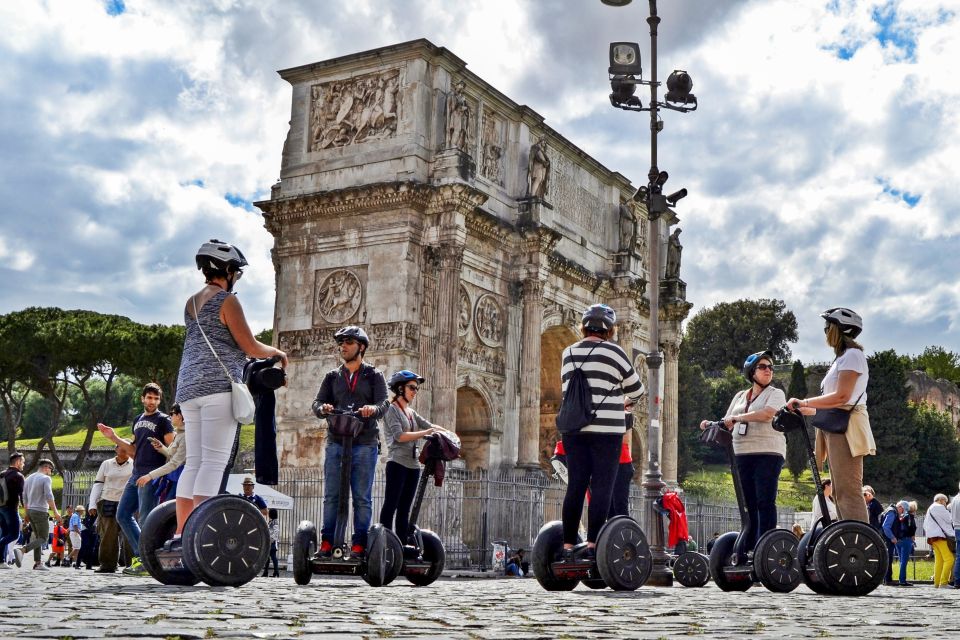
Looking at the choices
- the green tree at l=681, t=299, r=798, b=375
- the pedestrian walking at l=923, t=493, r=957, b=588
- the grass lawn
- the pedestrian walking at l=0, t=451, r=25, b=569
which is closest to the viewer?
the pedestrian walking at l=0, t=451, r=25, b=569

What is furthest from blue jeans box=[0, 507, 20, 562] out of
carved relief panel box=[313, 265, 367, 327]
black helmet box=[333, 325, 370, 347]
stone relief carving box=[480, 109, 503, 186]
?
stone relief carving box=[480, 109, 503, 186]

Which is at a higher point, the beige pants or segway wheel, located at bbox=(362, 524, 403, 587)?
the beige pants

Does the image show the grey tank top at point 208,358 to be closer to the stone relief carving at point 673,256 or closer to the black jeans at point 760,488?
the black jeans at point 760,488

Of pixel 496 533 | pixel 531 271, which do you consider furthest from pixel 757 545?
pixel 531 271

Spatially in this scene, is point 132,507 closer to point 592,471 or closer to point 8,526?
point 8,526

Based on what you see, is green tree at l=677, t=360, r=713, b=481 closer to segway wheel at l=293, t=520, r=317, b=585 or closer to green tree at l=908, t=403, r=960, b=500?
green tree at l=908, t=403, r=960, b=500

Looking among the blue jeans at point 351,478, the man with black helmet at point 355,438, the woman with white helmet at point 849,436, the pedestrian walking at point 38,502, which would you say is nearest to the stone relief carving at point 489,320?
the pedestrian walking at point 38,502

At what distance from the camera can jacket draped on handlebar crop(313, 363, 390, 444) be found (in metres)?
7.82

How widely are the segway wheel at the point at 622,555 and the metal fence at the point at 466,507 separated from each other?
49.7 ft

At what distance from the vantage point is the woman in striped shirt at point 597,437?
7.44 meters

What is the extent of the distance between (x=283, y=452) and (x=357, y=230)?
5.27 m

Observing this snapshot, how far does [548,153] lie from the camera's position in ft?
100

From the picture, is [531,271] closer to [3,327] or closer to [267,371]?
[267,371]

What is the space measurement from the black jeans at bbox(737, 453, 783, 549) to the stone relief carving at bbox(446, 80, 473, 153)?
18.0 meters
